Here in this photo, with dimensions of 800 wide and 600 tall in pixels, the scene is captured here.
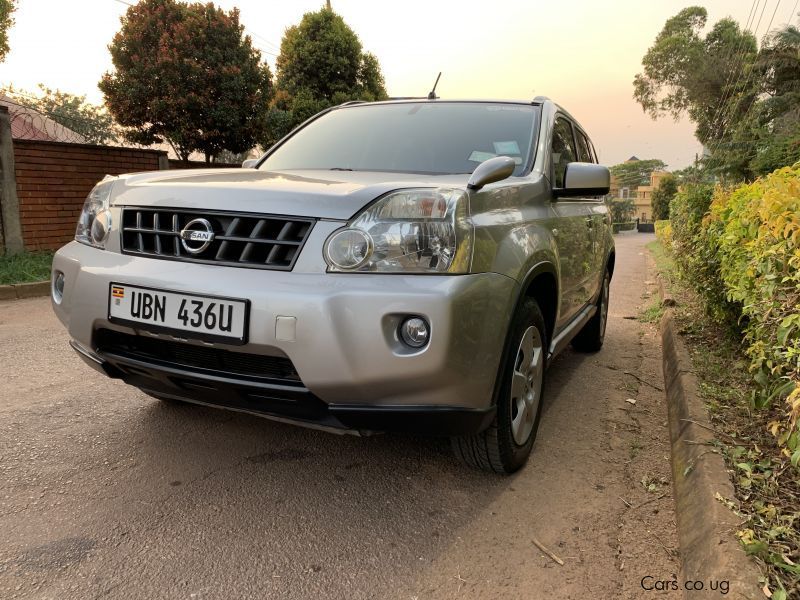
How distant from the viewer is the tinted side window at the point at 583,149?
4222 mm

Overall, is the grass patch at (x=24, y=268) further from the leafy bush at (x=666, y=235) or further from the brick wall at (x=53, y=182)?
the leafy bush at (x=666, y=235)

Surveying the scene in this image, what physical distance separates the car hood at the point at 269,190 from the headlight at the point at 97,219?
6 centimetres

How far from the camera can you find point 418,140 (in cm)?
317

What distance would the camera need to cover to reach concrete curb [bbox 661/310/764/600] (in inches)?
67.4

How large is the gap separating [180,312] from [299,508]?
875 millimetres

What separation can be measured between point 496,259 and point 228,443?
157 cm

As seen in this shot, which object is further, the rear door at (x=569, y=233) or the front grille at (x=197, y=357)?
the rear door at (x=569, y=233)

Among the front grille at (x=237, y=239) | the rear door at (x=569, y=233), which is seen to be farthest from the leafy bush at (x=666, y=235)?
the front grille at (x=237, y=239)

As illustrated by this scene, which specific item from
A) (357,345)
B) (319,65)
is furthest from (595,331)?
(319,65)

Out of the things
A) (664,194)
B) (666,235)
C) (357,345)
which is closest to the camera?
(357,345)

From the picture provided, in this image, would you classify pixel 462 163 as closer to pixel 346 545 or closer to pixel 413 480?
pixel 413 480

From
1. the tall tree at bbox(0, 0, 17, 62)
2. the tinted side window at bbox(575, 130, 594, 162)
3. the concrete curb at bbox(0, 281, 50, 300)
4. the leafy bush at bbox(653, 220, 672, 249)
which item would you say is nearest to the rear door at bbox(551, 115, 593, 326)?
the tinted side window at bbox(575, 130, 594, 162)

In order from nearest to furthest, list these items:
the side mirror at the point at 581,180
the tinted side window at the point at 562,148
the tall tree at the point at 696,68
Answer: the side mirror at the point at 581,180, the tinted side window at the point at 562,148, the tall tree at the point at 696,68

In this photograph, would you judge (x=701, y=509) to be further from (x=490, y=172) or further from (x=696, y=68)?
(x=696, y=68)
